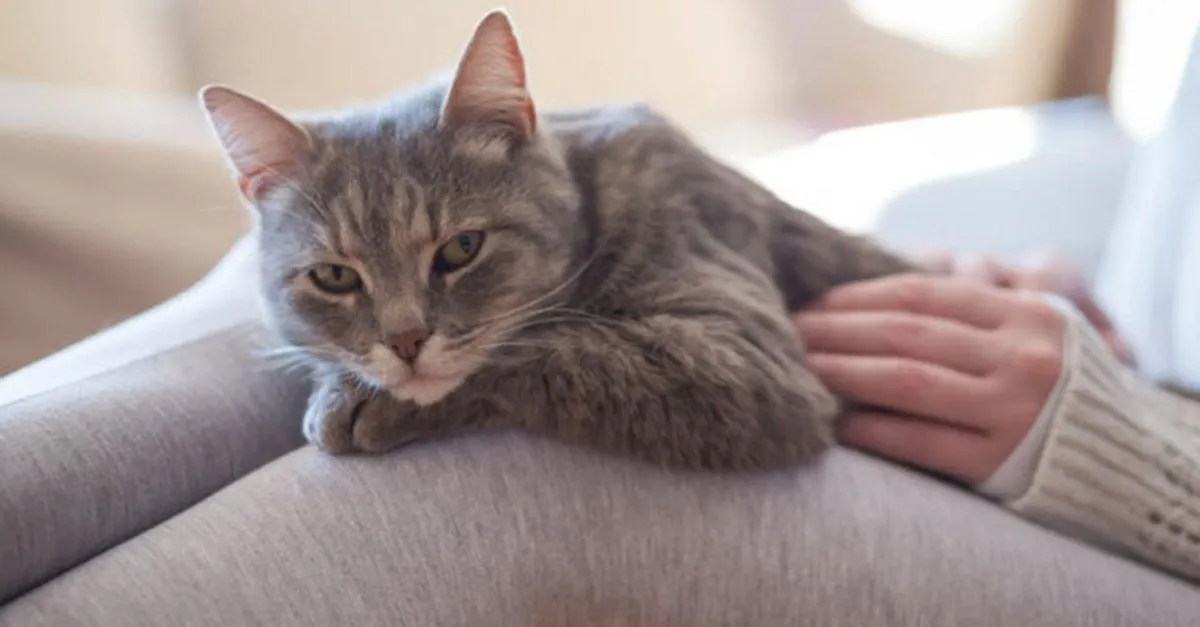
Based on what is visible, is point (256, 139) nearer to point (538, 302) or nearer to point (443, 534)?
point (538, 302)

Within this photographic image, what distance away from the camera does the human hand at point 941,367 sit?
99 centimetres

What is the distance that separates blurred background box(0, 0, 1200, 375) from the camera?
56.0 inches

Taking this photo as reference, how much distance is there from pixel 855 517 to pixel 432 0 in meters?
1.47

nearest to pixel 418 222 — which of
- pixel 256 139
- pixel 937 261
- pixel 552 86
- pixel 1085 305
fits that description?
pixel 256 139

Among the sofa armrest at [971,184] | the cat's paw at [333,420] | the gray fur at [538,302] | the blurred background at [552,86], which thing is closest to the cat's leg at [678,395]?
the gray fur at [538,302]

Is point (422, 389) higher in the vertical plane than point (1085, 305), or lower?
higher

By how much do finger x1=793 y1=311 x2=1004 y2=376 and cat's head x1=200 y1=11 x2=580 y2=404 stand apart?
0.28 meters

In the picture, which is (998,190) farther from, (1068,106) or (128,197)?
(128,197)

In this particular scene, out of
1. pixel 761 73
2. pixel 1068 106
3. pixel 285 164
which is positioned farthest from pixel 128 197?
pixel 1068 106

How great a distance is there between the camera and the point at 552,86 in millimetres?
2227

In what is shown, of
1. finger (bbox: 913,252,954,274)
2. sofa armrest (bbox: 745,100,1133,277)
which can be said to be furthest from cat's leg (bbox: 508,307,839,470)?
sofa armrest (bbox: 745,100,1133,277)

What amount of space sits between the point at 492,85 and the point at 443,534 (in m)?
0.37

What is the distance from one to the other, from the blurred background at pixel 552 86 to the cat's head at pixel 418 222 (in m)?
0.57

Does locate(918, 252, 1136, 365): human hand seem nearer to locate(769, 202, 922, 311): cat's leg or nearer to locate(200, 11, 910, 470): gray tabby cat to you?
locate(769, 202, 922, 311): cat's leg
